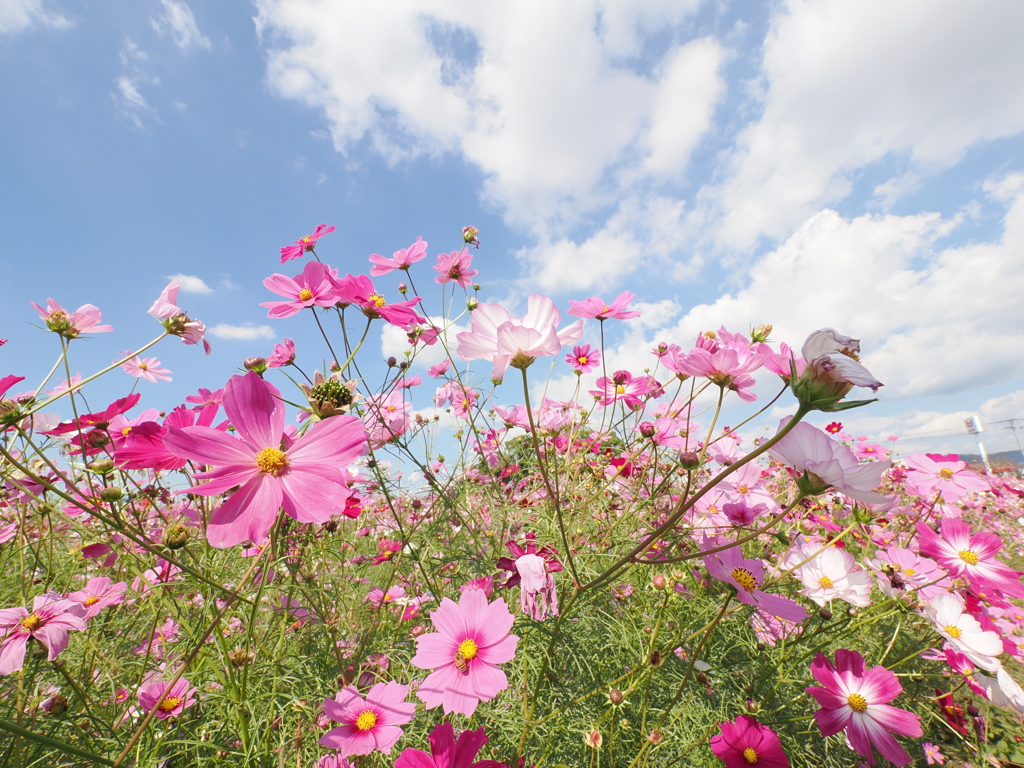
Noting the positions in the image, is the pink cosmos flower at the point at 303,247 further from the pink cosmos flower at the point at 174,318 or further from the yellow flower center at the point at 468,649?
the yellow flower center at the point at 468,649

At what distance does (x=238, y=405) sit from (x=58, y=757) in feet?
2.64

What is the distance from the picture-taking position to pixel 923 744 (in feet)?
4.25

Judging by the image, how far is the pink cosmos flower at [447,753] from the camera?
0.54m

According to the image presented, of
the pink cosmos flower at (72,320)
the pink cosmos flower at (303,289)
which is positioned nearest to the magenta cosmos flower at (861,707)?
the pink cosmos flower at (303,289)

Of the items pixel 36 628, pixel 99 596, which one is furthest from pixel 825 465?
pixel 99 596

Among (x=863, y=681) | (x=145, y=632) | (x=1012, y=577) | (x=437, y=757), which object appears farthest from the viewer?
(x=145, y=632)

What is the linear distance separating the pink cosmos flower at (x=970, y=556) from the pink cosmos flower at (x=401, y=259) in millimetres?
1427

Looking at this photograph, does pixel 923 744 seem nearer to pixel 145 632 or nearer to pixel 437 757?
pixel 437 757

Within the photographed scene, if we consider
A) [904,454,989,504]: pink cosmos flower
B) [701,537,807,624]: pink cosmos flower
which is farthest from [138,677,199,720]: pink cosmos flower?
[904,454,989,504]: pink cosmos flower

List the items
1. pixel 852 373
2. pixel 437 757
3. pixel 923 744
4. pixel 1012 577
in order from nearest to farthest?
1. pixel 852 373
2. pixel 437 757
3. pixel 1012 577
4. pixel 923 744

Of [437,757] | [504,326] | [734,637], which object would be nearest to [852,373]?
[504,326]

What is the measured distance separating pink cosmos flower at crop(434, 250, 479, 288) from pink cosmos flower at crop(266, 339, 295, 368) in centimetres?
45

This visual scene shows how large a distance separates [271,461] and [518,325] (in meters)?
0.34

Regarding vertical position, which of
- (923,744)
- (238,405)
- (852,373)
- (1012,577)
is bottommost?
(923,744)
